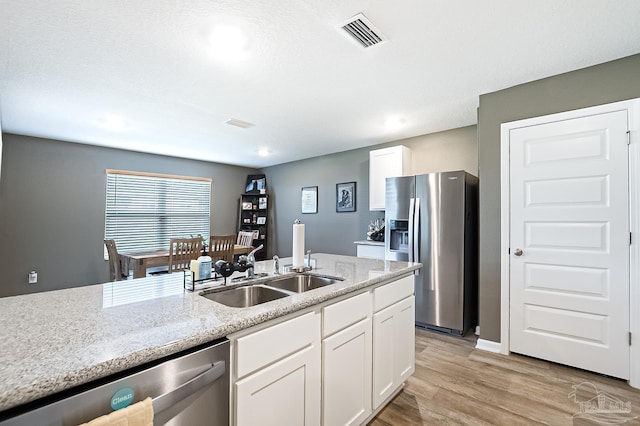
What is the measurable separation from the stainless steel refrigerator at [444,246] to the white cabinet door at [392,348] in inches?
48.2

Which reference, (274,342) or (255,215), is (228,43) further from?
(255,215)

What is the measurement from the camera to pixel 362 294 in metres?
1.67

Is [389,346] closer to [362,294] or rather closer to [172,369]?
[362,294]

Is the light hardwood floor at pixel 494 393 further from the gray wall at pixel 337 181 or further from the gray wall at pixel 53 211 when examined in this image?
the gray wall at pixel 53 211

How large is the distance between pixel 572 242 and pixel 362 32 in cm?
235

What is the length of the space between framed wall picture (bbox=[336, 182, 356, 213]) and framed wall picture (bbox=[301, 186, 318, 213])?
52 centimetres

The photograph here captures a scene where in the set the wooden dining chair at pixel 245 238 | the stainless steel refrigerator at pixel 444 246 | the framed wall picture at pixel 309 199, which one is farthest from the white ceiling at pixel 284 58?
the wooden dining chair at pixel 245 238

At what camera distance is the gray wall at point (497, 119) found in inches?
93.5

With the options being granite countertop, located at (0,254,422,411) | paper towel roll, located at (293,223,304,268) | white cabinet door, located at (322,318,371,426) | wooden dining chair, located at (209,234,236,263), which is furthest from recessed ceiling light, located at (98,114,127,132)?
white cabinet door, located at (322,318,371,426)

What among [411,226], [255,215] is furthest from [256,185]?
[411,226]

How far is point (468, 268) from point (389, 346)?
5.96 ft

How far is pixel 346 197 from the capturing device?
5.05 m

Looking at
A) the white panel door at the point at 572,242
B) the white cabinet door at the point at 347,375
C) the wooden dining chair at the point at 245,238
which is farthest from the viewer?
the wooden dining chair at the point at 245,238

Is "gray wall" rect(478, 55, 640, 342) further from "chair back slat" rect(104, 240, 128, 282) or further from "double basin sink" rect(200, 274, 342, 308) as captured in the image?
"chair back slat" rect(104, 240, 128, 282)
